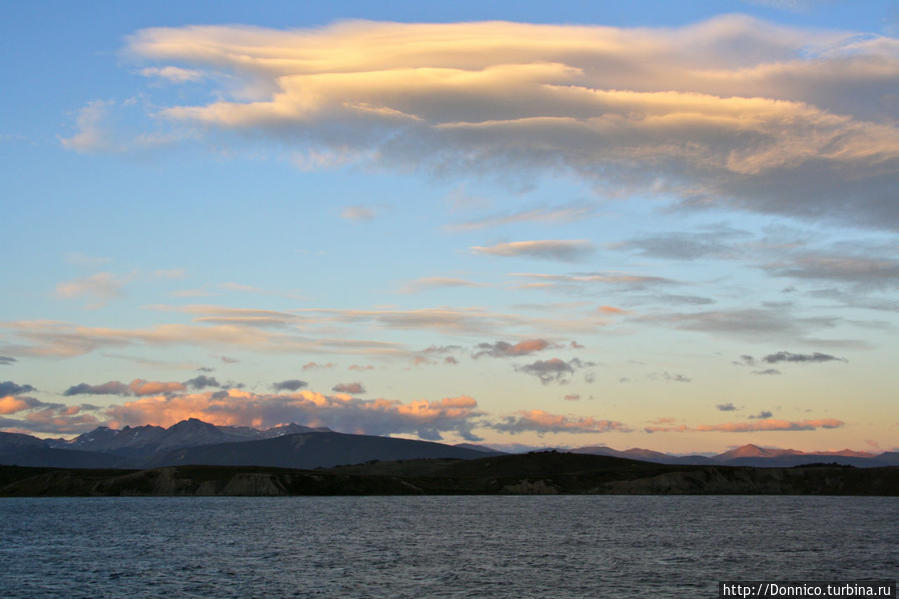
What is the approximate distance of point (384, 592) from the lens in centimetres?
7956

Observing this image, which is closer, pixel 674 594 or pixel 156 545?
pixel 674 594

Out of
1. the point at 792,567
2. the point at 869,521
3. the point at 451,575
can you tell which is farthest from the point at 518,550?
the point at 869,521

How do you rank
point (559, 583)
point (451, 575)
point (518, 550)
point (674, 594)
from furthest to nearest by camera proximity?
point (518, 550) < point (451, 575) < point (559, 583) < point (674, 594)

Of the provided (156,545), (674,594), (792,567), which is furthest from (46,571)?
→ (792,567)

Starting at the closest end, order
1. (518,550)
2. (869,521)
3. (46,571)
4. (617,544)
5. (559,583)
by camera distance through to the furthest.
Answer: (559,583), (46,571), (518,550), (617,544), (869,521)

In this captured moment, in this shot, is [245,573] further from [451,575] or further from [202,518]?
[202,518]

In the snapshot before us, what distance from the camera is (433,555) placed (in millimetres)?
109000

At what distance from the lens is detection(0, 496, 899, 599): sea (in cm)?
8275

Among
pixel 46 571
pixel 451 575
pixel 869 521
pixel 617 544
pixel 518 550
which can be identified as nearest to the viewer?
pixel 451 575

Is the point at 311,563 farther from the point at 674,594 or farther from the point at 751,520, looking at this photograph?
the point at 751,520

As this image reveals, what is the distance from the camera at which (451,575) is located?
9038cm

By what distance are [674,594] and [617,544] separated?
4642 centimetres

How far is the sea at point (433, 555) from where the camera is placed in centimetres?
8275

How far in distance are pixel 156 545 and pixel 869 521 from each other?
417ft
